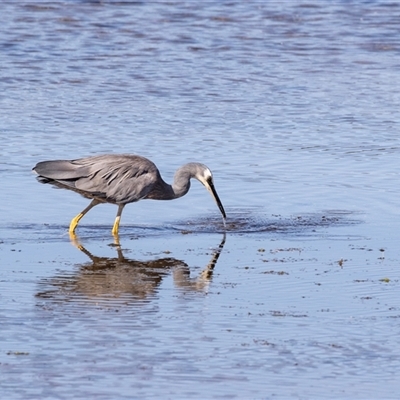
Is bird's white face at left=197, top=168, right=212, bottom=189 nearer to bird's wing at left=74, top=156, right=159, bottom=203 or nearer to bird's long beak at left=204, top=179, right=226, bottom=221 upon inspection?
bird's long beak at left=204, top=179, right=226, bottom=221

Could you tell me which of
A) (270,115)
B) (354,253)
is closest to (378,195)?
(354,253)

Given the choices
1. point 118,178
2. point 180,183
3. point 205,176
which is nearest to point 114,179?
point 118,178

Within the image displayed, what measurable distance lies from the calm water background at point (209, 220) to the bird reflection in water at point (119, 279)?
0.02 meters

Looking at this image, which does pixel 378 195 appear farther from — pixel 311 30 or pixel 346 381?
pixel 311 30

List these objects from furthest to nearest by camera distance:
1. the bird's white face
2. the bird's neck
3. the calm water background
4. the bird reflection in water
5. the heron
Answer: the bird's neck, the bird's white face, the heron, the bird reflection in water, the calm water background

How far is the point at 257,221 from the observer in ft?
38.4

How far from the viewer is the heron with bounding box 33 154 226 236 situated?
11547mm

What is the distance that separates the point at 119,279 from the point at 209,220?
2396mm

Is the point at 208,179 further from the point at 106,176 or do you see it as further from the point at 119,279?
the point at 119,279

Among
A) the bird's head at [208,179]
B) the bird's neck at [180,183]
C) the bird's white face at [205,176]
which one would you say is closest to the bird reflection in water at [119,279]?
the bird's head at [208,179]

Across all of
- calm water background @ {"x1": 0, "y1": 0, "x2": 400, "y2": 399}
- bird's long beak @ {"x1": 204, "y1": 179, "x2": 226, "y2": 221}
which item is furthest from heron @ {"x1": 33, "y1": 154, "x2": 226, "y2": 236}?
calm water background @ {"x1": 0, "y1": 0, "x2": 400, "y2": 399}

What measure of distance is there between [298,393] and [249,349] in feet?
2.58

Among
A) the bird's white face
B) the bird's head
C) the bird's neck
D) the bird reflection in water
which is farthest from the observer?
the bird's neck

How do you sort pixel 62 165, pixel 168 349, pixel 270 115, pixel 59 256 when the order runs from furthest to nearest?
pixel 270 115 → pixel 62 165 → pixel 59 256 → pixel 168 349
